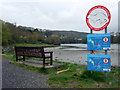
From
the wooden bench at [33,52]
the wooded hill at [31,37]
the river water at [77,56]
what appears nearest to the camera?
the wooden bench at [33,52]

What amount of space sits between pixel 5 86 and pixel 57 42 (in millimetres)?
99329

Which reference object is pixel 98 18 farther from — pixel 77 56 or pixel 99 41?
pixel 77 56

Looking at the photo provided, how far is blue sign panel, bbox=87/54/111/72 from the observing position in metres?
5.51

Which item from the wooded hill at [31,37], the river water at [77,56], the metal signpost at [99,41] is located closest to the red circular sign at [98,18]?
the metal signpost at [99,41]

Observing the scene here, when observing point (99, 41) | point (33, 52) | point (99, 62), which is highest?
point (99, 41)

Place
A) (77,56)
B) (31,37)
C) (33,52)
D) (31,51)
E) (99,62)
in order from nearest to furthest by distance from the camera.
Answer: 1. (99,62)
2. (33,52)
3. (31,51)
4. (77,56)
5. (31,37)

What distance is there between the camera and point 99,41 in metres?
5.74

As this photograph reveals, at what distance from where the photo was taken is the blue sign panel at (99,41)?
18.2 ft

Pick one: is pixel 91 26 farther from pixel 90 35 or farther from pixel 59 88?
pixel 59 88

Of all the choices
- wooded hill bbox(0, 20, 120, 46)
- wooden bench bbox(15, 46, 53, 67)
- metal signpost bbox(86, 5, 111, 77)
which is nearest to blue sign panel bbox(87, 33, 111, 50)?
metal signpost bbox(86, 5, 111, 77)

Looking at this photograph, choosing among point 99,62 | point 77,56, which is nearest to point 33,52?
point 99,62

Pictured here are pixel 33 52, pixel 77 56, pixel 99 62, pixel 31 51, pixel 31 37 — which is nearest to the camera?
pixel 99 62

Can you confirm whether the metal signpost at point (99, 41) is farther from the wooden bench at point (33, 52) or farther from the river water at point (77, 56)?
the river water at point (77, 56)

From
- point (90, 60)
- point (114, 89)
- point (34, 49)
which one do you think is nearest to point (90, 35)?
point (90, 60)
